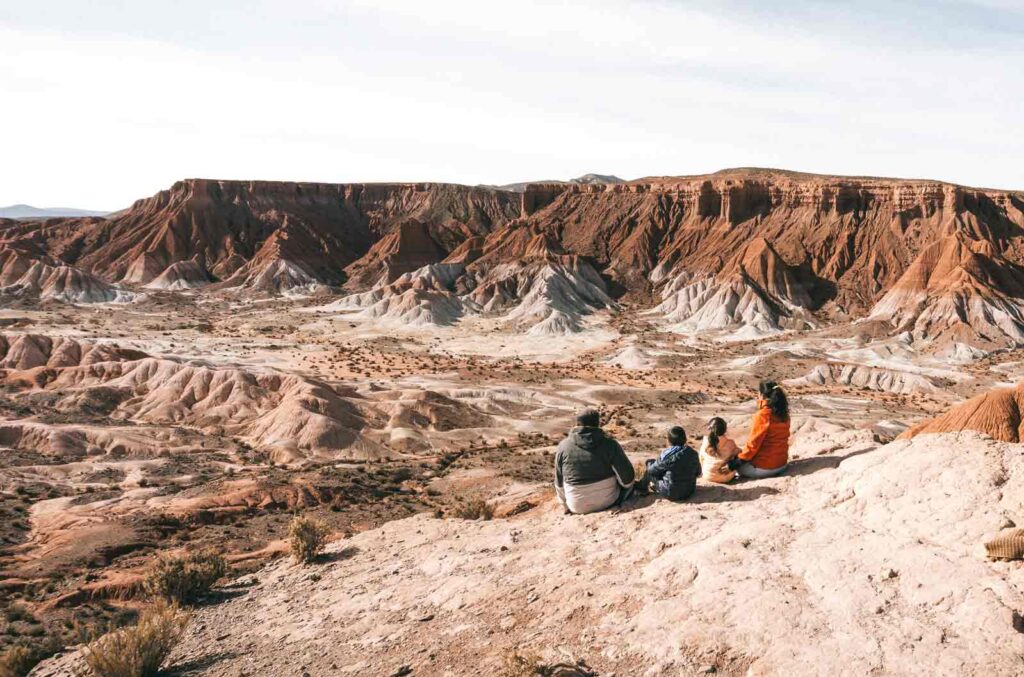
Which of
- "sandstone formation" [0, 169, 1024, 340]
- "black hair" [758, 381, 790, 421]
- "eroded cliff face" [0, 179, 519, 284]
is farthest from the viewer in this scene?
"eroded cliff face" [0, 179, 519, 284]

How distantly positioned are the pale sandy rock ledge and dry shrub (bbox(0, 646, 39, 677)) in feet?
1.05

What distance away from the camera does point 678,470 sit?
1080 cm

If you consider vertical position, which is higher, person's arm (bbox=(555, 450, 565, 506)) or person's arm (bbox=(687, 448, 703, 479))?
person's arm (bbox=(687, 448, 703, 479))

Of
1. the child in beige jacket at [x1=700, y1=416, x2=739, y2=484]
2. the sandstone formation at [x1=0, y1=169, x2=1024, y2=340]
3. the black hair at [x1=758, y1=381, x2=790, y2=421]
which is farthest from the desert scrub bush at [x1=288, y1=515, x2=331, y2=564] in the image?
the sandstone formation at [x1=0, y1=169, x2=1024, y2=340]

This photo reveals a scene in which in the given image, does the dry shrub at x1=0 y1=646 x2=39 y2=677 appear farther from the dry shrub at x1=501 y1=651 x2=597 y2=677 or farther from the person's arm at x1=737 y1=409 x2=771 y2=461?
the person's arm at x1=737 y1=409 x2=771 y2=461

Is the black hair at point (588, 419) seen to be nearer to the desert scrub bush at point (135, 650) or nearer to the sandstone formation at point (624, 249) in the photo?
the desert scrub bush at point (135, 650)

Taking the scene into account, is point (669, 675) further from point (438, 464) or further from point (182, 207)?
point (182, 207)

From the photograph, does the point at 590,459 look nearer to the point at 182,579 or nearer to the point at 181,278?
the point at 182,579

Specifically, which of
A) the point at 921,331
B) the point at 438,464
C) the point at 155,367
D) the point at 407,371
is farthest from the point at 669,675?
the point at 921,331

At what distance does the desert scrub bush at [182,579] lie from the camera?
13.3 metres

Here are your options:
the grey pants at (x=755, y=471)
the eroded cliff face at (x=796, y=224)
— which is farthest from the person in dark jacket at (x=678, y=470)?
the eroded cliff face at (x=796, y=224)

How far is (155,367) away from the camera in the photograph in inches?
1705

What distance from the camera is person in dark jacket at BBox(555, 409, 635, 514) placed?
421 inches

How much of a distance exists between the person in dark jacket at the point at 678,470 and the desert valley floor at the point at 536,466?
343mm
